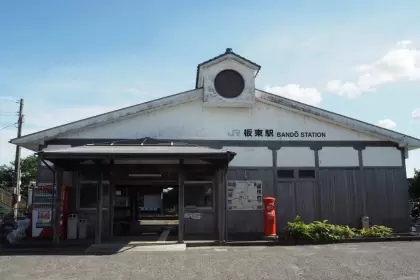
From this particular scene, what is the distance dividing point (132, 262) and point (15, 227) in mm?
6983

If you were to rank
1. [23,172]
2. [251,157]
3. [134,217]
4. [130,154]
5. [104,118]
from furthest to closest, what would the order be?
[23,172] < [134,217] < [251,157] < [104,118] < [130,154]

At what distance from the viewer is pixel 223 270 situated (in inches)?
304

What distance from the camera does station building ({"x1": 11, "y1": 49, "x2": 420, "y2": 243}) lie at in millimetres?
13703

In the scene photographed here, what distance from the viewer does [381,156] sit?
1467 cm

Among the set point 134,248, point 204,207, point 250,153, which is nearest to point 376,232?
point 250,153

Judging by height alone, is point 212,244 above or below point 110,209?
below

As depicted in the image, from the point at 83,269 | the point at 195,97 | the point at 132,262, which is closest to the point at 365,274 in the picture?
the point at 132,262

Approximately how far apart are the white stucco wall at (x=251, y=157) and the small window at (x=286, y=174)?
1.43 ft

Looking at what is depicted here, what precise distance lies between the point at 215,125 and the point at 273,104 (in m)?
2.27

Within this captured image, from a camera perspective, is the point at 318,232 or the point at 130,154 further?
the point at 318,232

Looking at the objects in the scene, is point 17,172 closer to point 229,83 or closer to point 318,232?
point 229,83

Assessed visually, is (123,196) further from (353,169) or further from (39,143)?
(353,169)

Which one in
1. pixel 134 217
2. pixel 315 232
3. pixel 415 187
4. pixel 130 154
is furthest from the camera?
pixel 415 187

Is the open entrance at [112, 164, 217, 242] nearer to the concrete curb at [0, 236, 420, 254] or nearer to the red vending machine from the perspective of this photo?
the concrete curb at [0, 236, 420, 254]
